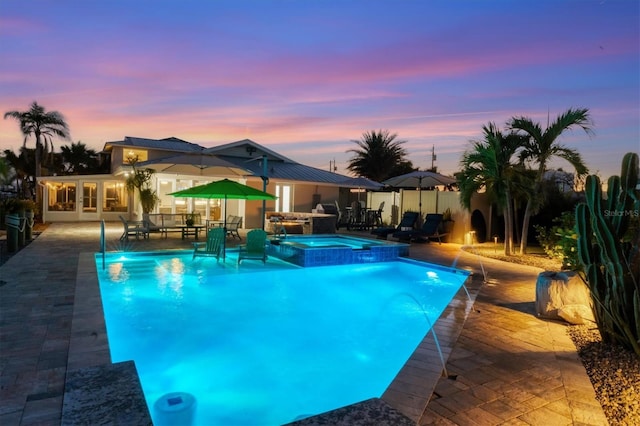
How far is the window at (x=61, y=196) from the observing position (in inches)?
814

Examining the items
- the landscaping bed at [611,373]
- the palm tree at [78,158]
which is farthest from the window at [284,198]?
the palm tree at [78,158]

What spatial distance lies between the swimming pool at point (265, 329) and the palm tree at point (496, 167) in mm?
3450

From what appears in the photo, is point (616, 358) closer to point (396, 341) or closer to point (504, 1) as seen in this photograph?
point (396, 341)

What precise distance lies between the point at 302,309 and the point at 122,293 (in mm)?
3421

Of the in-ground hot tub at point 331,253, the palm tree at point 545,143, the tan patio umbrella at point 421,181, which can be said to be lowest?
the in-ground hot tub at point 331,253

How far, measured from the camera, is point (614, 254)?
13.3ft

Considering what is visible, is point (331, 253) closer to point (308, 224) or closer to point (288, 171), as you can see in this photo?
point (308, 224)

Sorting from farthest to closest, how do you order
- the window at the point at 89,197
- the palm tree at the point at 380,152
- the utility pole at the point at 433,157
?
1. the utility pole at the point at 433,157
2. the palm tree at the point at 380,152
3. the window at the point at 89,197

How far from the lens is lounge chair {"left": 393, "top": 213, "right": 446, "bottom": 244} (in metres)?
14.7

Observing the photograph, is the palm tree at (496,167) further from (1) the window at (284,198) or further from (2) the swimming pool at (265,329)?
(1) the window at (284,198)

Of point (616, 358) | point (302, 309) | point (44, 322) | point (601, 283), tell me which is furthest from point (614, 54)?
point (44, 322)

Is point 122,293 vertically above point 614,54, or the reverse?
point 614,54

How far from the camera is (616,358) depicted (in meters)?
3.98

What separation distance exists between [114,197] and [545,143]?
66.9 feet
